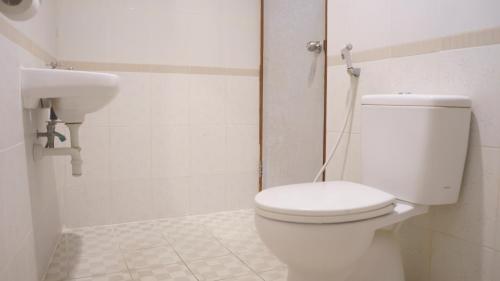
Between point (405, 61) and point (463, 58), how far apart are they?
0.78ft

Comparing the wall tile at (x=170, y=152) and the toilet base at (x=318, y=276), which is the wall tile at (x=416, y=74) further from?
the wall tile at (x=170, y=152)

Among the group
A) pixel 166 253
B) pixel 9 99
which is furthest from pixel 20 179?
pixel 166 253

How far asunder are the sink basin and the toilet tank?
1.04m

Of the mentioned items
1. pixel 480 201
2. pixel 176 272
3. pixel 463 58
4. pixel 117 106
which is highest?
pixel 463 58

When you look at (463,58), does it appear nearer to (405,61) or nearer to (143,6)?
(405,61)

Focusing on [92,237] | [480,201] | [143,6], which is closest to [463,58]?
[480,201]

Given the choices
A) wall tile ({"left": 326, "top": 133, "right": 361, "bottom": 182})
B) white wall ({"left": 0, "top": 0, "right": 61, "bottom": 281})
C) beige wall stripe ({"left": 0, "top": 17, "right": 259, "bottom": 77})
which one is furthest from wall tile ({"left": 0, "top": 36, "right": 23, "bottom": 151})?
wall tile ({"left": 326, "top": 133, "right": 361, "bottom": 182})

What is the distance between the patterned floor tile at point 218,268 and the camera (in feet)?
5.56

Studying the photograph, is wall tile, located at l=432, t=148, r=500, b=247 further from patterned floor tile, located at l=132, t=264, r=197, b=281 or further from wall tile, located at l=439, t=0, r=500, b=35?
patterned floor tile, located at l=132, t=264, r=197, b=281

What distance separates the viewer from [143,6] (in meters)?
2.35

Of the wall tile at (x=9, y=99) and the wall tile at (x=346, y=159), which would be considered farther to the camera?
the wall tile at (x=346, y=159)

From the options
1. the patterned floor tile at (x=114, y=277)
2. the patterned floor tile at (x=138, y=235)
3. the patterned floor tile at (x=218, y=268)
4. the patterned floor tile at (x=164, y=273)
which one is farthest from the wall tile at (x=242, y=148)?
the patterned floor tile at (x=114, y=277)

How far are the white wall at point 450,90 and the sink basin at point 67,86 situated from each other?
3.53 ft

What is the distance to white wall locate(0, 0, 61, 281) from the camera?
1.12m
